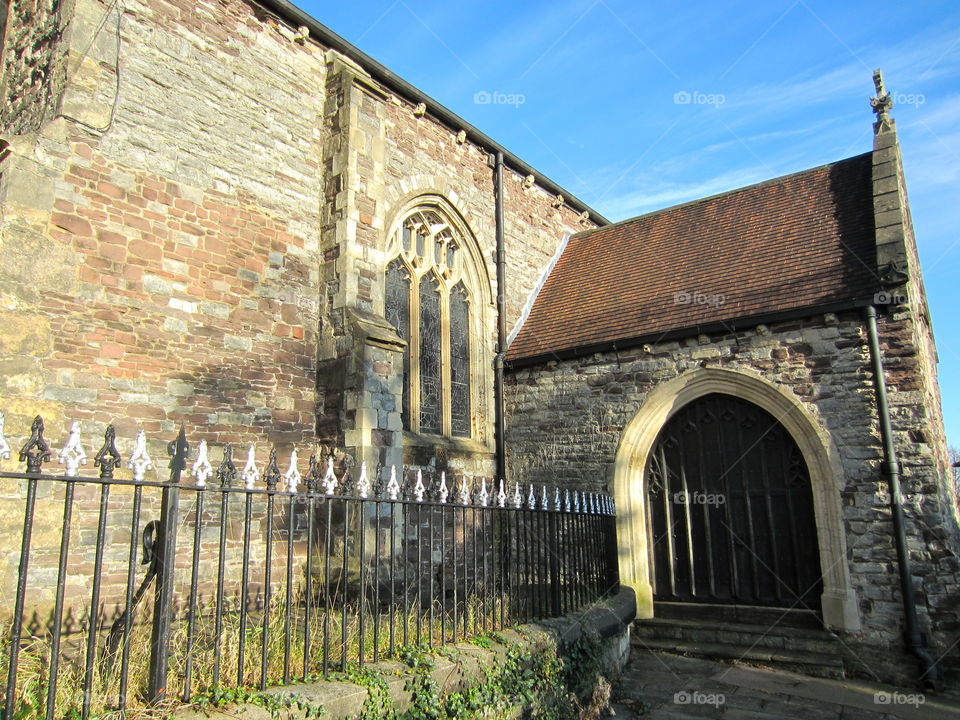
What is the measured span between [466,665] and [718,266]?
25.7 ft

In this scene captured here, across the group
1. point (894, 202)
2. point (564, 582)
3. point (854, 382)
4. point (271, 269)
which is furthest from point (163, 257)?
point (894, 202)

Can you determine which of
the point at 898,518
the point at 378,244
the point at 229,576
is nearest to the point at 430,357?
the point at 378,244

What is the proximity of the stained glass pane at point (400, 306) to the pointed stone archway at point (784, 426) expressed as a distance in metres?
3.23

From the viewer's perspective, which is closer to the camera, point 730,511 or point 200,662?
point 200,662

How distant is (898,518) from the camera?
25.2ft

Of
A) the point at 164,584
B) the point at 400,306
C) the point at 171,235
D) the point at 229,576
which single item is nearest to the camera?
the point at 164,584

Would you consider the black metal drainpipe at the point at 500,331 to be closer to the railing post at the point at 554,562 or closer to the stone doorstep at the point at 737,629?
the stone doorstep at the point at 737,629

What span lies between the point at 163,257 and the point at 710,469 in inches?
287

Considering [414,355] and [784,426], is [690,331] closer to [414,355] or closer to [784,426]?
[784,426]

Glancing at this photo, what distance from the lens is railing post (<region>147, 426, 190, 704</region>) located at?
311 cm

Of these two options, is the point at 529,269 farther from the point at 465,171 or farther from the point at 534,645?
the point at 534,645

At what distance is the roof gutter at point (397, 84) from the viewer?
349 inches

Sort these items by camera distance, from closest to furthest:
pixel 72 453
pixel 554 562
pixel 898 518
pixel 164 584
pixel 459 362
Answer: pixel 72 453 → pixel 164 584 → pixel 554 562 → pixel 898 518 → pixel 459 362

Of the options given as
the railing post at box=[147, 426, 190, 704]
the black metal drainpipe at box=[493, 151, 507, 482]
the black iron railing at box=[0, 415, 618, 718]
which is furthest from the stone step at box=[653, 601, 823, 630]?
the railing post at box=[147, 426, 190, 704]
